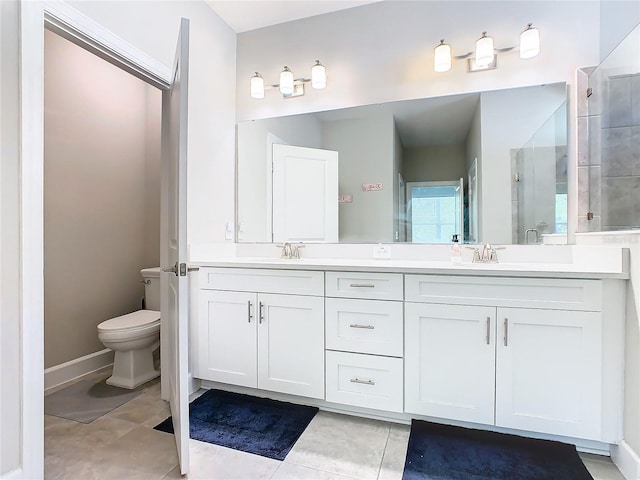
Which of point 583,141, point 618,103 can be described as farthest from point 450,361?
point 618,103

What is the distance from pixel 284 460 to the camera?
1468mm

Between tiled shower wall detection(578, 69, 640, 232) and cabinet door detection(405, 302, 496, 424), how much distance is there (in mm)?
926

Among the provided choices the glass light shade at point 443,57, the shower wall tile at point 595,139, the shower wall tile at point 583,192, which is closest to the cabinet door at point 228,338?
the glass light shade at point 443,57

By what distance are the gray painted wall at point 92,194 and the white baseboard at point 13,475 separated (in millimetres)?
1198

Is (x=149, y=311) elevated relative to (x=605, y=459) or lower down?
elevated

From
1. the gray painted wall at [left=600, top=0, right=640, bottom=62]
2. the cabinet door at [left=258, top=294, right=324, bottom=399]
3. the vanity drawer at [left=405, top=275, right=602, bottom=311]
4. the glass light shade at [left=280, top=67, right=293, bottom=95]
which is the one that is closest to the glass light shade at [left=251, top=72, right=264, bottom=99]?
the glass light shade at [left=280, top=67, right=293, bottom=95]

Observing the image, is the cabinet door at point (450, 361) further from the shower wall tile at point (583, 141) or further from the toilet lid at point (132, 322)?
the toilet lid at point (132, 322)

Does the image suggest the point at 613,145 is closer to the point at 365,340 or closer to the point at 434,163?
the point at 434,163

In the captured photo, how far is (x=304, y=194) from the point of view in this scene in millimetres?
2498

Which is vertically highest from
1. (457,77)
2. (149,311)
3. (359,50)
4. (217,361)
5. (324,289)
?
(359,50)

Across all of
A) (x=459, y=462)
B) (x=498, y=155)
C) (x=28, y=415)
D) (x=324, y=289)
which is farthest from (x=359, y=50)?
(x=28, y=415)

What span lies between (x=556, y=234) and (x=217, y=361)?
2.20 metres

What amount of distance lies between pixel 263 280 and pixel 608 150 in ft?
6.88

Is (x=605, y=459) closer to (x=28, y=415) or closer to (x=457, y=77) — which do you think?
(x=457, y=77)
